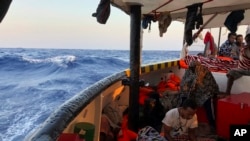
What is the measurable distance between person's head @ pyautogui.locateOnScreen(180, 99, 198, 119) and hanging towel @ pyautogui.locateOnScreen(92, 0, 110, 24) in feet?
A: 4.43

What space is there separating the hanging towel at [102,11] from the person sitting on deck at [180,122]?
1369 millimetres

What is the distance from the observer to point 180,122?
11.6 ft

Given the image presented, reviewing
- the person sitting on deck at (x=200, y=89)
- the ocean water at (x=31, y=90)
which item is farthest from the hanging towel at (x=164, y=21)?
the ocean water at (x=31, y=90)

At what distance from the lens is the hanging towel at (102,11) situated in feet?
9.59

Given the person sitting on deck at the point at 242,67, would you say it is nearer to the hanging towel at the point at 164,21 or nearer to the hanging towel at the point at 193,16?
the hanging towel at the point at 193,16

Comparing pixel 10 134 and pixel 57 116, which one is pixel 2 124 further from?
pixel 57 116

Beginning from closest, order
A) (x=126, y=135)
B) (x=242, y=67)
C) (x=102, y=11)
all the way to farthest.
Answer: (x=102, y=11), (x=126, y=135), (x=242, y=67)

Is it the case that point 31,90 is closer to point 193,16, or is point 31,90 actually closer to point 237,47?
point 237,47

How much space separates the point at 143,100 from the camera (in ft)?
15.7

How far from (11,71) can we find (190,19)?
16428 millimetres

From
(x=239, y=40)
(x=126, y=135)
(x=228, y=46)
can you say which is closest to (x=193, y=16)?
(x=126, y=135)

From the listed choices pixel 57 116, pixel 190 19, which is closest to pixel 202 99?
pixel 190 19

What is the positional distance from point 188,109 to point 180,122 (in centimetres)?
23

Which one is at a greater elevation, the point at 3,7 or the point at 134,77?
the point at 3,7
